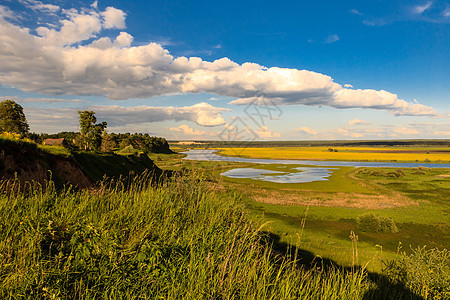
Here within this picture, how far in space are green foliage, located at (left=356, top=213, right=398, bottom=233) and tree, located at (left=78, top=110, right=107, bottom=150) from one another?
57148mm

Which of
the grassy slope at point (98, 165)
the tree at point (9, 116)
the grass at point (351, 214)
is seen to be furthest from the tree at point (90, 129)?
the grass at point (351, 214)

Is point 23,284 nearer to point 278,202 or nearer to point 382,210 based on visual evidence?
point 278,202

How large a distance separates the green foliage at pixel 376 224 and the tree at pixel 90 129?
5715cm

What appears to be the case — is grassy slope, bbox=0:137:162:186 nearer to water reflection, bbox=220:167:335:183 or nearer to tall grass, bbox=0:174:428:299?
tall grass, bbox=0:174:428:299

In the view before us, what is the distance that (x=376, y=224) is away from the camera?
22.0m

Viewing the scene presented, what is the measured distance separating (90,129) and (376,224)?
200 feet

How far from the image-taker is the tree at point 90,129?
2269 inches

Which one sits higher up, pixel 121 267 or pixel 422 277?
pixel 121 267

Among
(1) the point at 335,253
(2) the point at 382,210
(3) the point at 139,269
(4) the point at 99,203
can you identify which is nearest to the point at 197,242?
(3) the point at 139,269

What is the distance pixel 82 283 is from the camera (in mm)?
3023

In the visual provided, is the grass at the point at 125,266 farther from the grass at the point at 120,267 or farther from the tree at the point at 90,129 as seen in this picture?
the tree at the point at 90,129

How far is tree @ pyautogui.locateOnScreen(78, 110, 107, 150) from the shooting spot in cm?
5763

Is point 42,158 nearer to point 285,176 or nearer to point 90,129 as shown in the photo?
point 90,129

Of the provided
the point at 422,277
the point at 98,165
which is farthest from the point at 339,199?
the point at 98,165
